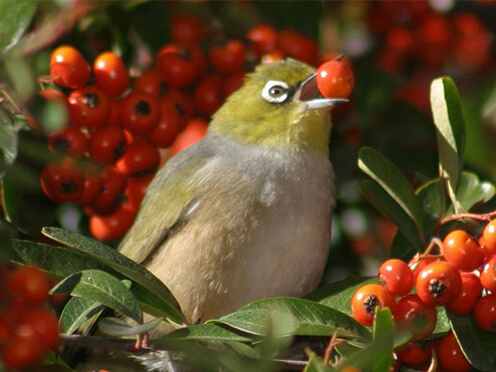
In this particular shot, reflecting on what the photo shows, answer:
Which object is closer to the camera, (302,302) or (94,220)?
(302,302)

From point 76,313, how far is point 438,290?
1265 millimetres

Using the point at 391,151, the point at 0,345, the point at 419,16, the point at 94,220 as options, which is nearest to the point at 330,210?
the point at 391,151

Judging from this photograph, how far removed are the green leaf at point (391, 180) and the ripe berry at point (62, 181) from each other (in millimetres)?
1231

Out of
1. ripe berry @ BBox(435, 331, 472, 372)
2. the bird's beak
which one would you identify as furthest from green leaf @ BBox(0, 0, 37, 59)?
ripe berry @ BBox(435, 331, 472, 372)

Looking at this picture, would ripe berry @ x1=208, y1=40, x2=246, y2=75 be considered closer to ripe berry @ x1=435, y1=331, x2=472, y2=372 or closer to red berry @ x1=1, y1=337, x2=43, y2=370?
ripe berry @ x1=435, y1=331, x2=472, y2=372

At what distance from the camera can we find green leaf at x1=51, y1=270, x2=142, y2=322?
121 inches

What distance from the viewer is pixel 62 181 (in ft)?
13.2

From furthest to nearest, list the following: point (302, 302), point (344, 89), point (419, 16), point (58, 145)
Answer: point (419, 16) < point (344, 89) < point (58, 145) < point (302, 302)

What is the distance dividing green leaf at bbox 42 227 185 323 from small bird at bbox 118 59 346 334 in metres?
0.83

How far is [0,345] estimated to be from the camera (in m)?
2.59

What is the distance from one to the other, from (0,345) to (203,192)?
6.36ft

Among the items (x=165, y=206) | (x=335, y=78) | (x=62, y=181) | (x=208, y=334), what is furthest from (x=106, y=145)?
(x=208, y=334)

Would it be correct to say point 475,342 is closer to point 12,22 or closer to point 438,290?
point 438,290

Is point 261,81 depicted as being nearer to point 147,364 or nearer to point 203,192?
point 203,192
